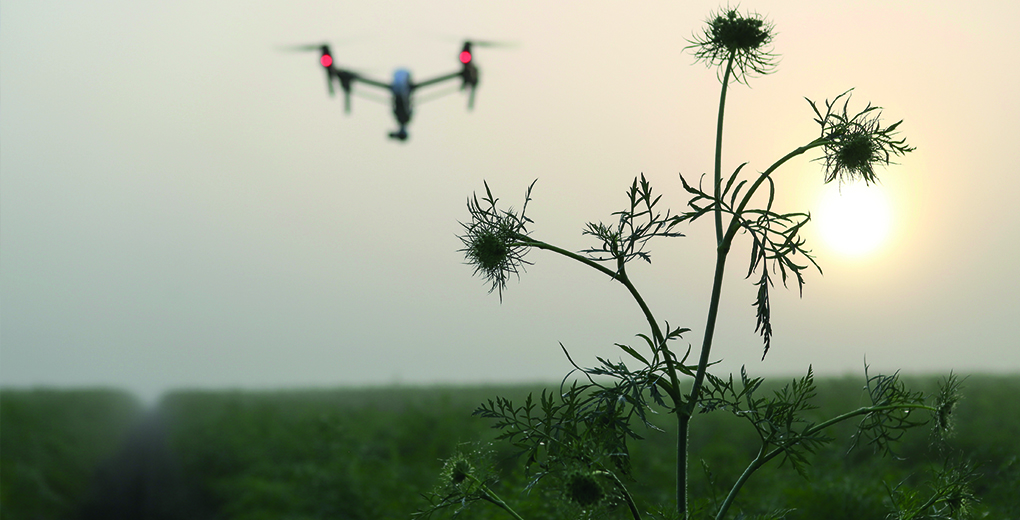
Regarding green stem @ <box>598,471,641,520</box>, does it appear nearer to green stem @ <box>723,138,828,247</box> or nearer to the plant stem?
the plant stem

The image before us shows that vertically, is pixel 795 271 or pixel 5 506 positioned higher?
pixel 795 271

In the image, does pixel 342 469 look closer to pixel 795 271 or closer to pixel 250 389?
pixel 795 271

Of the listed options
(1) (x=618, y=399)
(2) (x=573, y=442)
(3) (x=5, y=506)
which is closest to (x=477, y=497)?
(2) (x=573, y=442)

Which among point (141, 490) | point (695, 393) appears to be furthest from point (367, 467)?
point (141, 490)

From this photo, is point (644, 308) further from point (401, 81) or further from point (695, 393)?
point (401, 81)

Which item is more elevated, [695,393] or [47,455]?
[695,393]

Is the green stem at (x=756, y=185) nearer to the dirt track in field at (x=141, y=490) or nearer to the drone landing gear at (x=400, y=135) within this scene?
the dirt track in field at (x=141, y=490)
